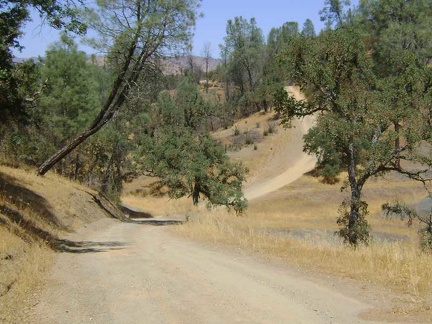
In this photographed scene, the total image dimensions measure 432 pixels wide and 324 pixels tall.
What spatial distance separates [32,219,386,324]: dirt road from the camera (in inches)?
256

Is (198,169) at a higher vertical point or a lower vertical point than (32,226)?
higher

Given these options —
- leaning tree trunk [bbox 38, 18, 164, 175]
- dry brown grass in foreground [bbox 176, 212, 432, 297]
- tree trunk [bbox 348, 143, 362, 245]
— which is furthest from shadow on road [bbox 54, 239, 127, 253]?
leaning tree trunk [bbox 38, 18, 164, 175]

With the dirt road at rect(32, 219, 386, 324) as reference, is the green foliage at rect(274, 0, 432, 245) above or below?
above

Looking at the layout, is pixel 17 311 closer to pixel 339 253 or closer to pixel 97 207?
pixel 339 253

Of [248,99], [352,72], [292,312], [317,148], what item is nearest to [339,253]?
[292,312]

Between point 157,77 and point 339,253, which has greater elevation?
point 157,77

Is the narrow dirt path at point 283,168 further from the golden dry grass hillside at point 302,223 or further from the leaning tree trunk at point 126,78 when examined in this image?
the leaning tree trunk at point 126,78

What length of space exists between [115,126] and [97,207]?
51.0 feet

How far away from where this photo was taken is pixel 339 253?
11477mm

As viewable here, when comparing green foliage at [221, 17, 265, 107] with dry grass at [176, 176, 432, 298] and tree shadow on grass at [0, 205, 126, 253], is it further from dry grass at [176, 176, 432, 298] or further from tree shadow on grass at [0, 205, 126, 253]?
tree shadow on grass at [0, 205, 126, 253]

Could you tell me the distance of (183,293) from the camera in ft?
25.1

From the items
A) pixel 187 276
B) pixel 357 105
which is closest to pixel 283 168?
pixel 357 105

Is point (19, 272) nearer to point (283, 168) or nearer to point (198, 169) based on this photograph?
point (198, 169)

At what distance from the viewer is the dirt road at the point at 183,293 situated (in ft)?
21.4
